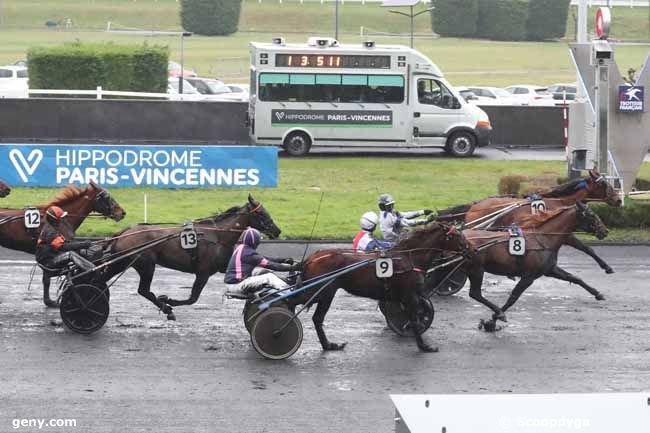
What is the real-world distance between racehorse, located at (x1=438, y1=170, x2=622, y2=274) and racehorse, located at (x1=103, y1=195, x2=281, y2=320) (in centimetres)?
330

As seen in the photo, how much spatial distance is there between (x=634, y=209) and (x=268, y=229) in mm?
8676

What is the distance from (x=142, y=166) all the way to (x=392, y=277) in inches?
418

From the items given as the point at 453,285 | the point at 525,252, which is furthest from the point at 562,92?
the point at 525,252

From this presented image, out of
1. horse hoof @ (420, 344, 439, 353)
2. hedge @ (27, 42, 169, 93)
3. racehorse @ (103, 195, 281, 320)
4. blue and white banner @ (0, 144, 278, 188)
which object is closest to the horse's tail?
racehorse @ (103, 195, 281, 320)

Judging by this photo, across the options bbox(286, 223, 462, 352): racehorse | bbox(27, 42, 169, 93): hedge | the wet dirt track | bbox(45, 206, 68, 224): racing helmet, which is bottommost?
the wet dirt track

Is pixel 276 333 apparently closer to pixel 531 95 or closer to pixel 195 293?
pixel 195 293

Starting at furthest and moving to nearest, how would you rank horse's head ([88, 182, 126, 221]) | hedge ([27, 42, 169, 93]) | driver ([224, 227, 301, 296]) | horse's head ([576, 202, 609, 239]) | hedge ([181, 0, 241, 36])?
1. hedge ([181, 0, 241, 36])
2. hedge ([27, 42, 169, 93])
3. horse's head ([88, 182, 126, 221])
4. horse's head ([576, 202, 609, 239])
5. driver ([224, 227, 301, 296])

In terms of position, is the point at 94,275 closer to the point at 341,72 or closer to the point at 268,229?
the point at 268,229

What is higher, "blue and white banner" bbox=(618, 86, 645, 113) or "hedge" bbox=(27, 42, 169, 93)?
"hedge" bbox=(27, 42, 169, 93)

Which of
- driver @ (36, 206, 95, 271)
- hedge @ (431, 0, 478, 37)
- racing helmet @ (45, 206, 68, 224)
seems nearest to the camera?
driver @ (36, 206, 95, 271)

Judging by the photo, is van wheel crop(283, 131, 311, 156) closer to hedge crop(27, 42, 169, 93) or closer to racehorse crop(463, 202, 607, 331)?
hedge crop(27, 42, 169, 93)

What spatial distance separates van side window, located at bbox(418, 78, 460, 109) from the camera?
2903 centimetres

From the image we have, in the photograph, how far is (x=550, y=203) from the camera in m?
15.5

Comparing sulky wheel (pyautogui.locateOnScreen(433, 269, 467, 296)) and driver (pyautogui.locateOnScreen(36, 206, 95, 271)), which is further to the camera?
sulky wheel (pyautogui.locateOnScreen(433, 269, 467, 296))
